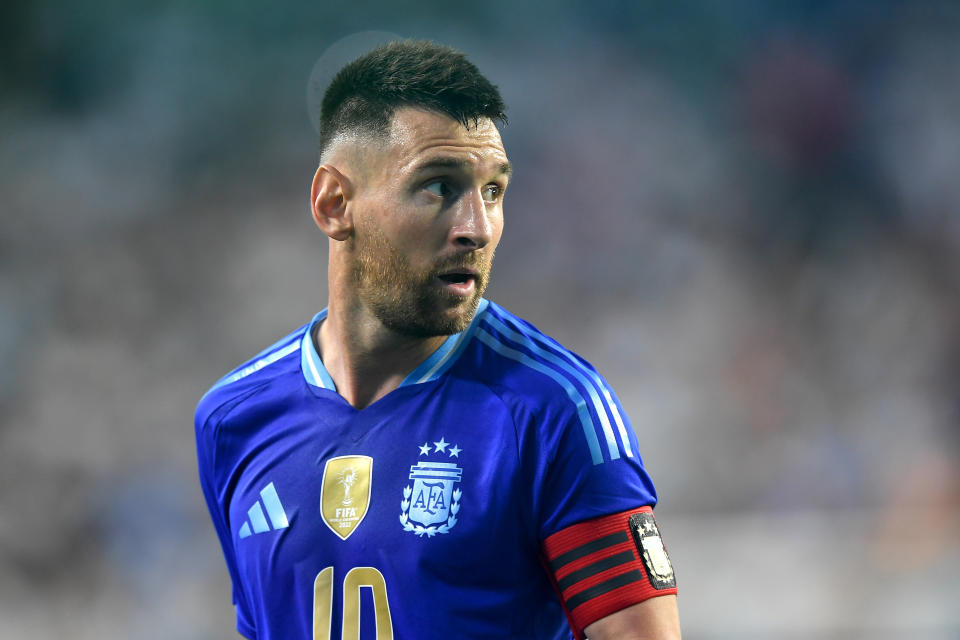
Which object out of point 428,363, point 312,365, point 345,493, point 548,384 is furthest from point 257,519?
point 548,384

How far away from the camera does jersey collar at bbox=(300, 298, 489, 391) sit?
2.07 meters

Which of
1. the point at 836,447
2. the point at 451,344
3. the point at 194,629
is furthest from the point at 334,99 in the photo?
the point at 836,447

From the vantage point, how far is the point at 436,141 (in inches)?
75.3

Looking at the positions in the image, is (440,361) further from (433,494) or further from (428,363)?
(433,494)

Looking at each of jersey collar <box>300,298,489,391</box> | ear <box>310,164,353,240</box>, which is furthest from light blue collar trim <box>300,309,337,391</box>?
ear <box>310,164,353,240</box>

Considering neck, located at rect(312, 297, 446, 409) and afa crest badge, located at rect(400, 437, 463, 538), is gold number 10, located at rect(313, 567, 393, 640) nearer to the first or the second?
afa crest badge, located at rect(400, 437, 463, 538)

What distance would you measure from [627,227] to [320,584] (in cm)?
611

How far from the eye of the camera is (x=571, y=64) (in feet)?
26.2

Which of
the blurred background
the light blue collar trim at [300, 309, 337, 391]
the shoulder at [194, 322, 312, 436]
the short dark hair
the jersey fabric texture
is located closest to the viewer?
the jersey fabric texture

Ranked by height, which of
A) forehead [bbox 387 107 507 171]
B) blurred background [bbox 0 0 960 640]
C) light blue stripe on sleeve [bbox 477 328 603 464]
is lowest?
light blue stripe on sleeve [bbox 477 328 603 464]

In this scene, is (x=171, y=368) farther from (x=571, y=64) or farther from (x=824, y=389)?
(x=824, y=389)

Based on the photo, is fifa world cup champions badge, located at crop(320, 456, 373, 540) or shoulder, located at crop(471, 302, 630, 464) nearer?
shoulder, located at crop(471, 302, 630, 464)

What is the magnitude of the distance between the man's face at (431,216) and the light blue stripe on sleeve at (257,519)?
1.71 feet

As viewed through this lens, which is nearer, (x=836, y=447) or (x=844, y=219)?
(x=836, y=447)
